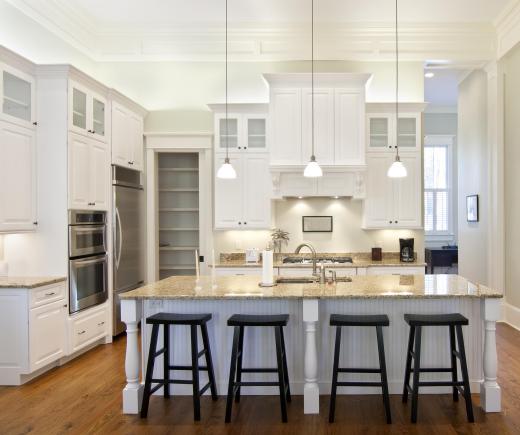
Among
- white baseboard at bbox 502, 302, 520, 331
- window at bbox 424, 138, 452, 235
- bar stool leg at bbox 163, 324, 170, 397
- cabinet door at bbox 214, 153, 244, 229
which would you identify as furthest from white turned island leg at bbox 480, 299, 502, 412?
window at bbox 424, 138, 452, 235

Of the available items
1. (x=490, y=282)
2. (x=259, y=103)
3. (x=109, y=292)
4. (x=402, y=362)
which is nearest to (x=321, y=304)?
(x=402, y=362)

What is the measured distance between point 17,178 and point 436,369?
3928 mm

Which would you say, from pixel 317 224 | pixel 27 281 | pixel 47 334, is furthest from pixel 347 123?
pixel 47 334

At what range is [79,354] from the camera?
4578 millimetres

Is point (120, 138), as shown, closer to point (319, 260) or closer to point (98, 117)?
point (98, 117)

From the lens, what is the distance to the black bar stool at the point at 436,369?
2992 millimetres

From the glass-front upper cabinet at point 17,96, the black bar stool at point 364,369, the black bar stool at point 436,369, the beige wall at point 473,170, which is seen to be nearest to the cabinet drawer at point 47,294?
the glass-front upper cabinet at point 17,96

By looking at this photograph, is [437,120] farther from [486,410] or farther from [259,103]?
[486,410]

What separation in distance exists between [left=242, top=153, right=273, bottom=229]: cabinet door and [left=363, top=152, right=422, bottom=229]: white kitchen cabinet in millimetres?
1337

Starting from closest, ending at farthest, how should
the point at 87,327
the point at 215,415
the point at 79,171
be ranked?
the point at 215,415
the point at 79,171
the point at 87,327

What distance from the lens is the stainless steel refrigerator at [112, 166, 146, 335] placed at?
5105mm

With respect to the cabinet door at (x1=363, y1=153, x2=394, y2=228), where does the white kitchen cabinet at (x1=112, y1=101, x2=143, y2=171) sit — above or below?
above

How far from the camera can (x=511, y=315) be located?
5551 mm

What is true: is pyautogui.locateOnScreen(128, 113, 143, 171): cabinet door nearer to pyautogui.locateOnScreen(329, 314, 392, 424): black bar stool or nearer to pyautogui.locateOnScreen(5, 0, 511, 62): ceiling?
pyautogui.locateOnScreen(5, 0, 511, 62): ceiling
